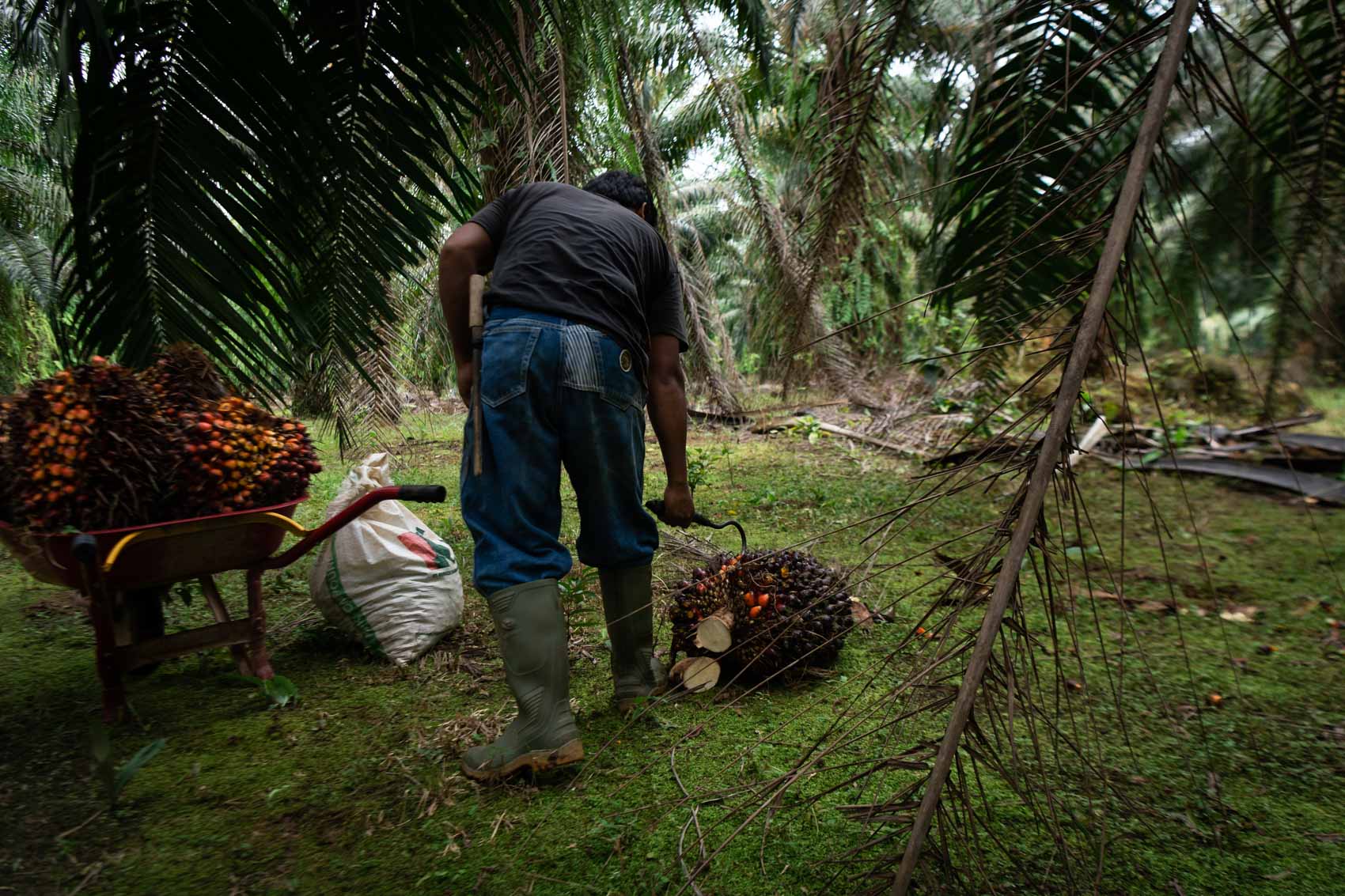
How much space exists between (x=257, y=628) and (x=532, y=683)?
3.88 ft

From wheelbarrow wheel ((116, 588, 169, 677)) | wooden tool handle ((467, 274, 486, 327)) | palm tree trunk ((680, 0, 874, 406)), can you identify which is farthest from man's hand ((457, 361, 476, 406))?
wheelbarrow wheel ((116, 588, 169, 677))

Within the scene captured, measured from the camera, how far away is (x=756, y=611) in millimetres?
2664

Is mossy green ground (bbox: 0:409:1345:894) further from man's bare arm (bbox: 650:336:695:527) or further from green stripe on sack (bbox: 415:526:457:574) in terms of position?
man's bare arm (bbox: 650:336:695:527)

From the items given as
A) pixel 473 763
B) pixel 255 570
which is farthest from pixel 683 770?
pixel 255 570

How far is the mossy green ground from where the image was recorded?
1.77 metres

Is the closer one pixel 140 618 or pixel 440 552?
pixel 140 618

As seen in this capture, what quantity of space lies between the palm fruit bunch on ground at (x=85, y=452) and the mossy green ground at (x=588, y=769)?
742 millimetres

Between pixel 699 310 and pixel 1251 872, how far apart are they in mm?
4858

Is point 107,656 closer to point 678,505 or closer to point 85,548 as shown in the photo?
point 85,548

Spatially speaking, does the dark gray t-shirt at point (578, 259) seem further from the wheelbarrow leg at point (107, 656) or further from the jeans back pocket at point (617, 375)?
the wheelbarrow leg at point (107, 656)

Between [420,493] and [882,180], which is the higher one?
[882,180]

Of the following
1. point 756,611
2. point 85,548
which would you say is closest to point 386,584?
point 85,548

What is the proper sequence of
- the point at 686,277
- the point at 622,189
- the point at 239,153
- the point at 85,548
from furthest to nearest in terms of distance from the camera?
the point at 686,277 → the point at 622,189 → the point at 85,548 → the point at 239,153

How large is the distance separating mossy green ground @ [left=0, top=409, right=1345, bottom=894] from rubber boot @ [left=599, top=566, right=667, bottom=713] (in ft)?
0.34
